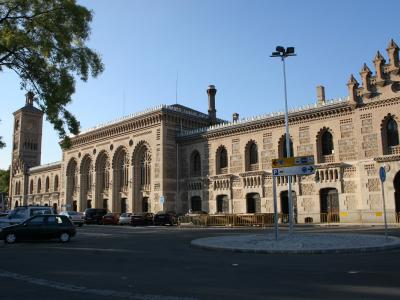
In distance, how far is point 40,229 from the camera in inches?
778

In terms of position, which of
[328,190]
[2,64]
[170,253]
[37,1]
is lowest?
[170,253]

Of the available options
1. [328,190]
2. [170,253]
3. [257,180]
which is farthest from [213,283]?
[257,180]

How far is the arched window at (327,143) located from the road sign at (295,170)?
18.8m

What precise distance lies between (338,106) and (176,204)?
68.0ft

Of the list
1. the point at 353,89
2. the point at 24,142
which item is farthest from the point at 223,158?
the point at 24,142

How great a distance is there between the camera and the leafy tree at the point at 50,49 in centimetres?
1912

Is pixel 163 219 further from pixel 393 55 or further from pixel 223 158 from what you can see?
pixel 393 55

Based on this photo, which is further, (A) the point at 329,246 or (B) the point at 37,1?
(B) the point at 37,1

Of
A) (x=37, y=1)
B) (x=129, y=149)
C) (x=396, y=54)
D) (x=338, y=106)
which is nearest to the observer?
(x=37, y=1)

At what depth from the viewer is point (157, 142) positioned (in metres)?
45.4

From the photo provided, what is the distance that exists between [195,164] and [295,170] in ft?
96.9

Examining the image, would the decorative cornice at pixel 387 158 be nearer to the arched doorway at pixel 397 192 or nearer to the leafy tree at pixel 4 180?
the arched doorway at pixel 397 192

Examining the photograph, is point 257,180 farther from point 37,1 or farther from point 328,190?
point 37,1

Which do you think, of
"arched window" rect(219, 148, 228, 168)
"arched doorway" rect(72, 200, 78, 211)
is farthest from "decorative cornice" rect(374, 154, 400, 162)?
"arched doorway" rect(72, 200, 78, 211)
